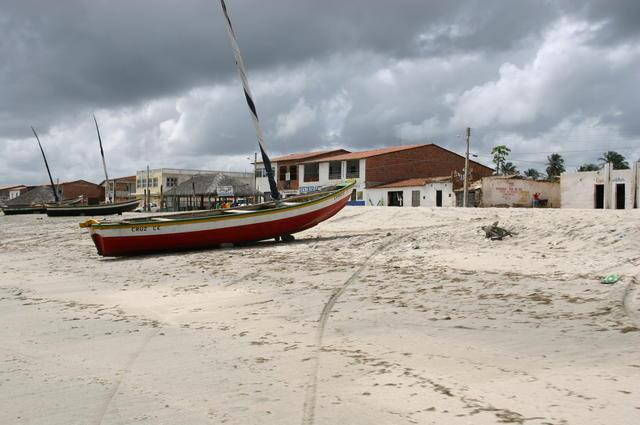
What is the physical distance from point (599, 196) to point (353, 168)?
25.0 m

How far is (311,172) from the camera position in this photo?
58.1 m

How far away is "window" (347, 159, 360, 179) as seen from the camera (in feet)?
169

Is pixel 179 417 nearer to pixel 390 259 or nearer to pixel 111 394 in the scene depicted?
pixel 111 394

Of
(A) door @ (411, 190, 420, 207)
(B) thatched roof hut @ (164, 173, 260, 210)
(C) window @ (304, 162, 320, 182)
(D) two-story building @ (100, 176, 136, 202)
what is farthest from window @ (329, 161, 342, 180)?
(D) two-story building @ (100, 176, 136, 202)

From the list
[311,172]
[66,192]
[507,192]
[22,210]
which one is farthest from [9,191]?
[507,192]

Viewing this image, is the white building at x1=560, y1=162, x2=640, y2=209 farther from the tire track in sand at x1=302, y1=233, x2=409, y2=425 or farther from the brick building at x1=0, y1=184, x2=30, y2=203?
the brick building at x1=0, y1=184, x2=30, y2=203

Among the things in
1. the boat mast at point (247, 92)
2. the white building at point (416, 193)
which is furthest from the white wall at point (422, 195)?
the boat mast at point (247, 92)

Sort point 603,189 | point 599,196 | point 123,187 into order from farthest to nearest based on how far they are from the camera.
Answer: point 123,187
point 599,196
point 603,189

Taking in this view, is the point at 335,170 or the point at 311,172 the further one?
the point at 311,172

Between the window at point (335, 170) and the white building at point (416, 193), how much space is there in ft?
18.9

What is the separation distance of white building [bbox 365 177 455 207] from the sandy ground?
30.0 metres

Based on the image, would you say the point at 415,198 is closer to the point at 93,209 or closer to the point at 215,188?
the point at 215,188

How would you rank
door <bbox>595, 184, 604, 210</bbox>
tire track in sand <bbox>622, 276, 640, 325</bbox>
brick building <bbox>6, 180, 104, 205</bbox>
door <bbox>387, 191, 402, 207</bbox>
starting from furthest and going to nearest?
brick building <bbox>6, 180, 104, 205</bbox>
door <bbox>387, 191, 402, 207</bbox>
door <bbox>595, 184, 604, 210</bbox>
tire track in sand <bbox>622, 276, 640, 325</bbox>

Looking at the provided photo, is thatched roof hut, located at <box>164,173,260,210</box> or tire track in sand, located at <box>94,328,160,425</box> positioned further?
thatched roof hut, located at <box>164,173,260,210</box>
